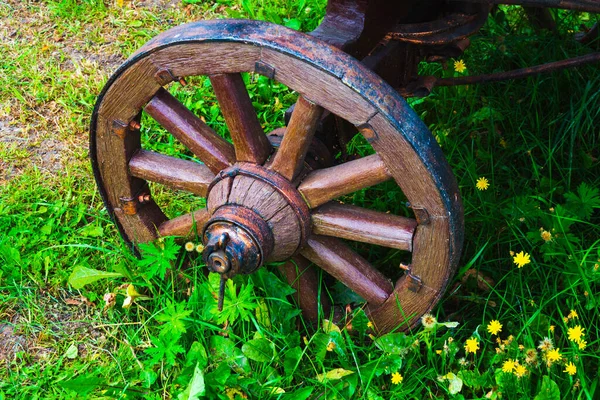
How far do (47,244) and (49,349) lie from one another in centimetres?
51

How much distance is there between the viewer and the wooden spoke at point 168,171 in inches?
89.4

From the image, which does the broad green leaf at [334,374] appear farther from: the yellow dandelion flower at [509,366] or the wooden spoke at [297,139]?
the wooden spoke at [297,139]

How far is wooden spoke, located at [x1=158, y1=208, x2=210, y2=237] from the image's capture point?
237 centimetres

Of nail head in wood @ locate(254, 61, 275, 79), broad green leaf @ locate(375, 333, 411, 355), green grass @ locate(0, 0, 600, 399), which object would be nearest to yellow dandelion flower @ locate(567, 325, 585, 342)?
green grass @ locate(0, 0, 600, 399)

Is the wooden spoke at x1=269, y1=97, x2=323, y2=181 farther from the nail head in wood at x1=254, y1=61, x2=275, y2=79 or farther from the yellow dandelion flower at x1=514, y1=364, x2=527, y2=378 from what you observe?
the yellow dandelion flower at x1=514, y1=364, x2=527, y2=378

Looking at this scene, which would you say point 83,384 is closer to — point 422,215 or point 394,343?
point 394,343

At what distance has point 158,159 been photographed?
90.6 inches

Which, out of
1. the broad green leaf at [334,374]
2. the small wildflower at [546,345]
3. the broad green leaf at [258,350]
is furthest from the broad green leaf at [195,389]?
the small wildflower at [546,345]

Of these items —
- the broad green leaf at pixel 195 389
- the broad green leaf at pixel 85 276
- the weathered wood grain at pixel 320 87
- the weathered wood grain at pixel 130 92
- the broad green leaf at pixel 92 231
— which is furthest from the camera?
the broad green leaf at pixel 92 231

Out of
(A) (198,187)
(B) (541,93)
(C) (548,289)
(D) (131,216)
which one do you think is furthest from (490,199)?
(D) (131,216)

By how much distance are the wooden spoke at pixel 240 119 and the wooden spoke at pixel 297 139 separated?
7 cm

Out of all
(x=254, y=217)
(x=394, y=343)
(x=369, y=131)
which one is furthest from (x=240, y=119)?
(x=394, y=343)

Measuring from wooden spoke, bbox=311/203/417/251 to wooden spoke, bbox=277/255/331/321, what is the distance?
240 millimetres

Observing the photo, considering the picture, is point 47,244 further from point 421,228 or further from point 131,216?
point 421,228
